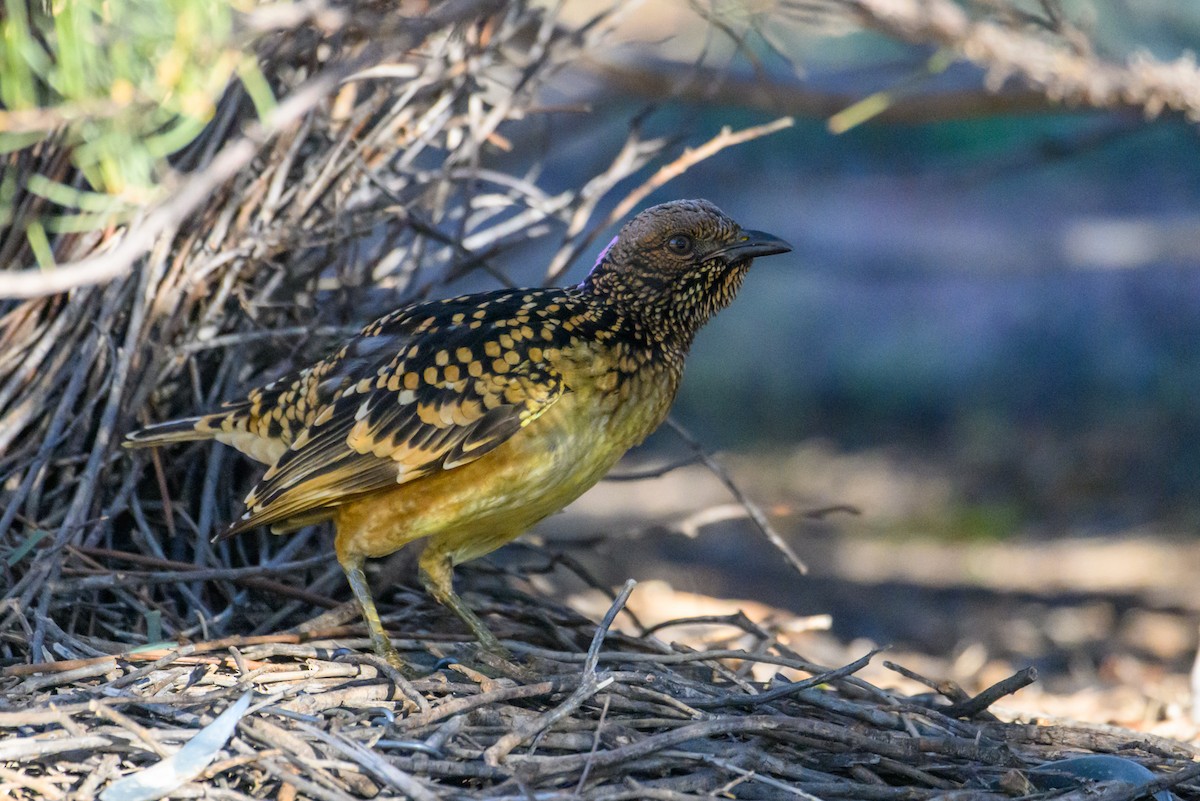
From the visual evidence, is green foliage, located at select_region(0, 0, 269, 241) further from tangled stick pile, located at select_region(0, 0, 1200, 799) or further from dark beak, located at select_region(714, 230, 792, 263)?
dark beak, located at select_region(714, 230, 792, 263)

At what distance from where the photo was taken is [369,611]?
11.0 ft

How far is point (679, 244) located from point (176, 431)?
1.43 metres

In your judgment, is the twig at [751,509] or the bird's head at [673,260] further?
the twig at [751,509]

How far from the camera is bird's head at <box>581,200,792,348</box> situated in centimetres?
360

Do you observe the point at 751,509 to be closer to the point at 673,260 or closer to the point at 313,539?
the point at 673,260

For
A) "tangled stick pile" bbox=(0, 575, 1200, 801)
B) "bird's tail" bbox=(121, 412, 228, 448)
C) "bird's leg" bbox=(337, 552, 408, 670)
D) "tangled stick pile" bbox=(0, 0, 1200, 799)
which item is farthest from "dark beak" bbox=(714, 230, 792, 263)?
"bird's tail" bbox=(121, 412, 228, 448)

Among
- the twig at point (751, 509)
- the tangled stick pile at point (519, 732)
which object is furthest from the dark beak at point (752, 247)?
the tangled stick pile at point (519, 732)

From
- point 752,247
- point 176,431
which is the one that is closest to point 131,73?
point 176,431

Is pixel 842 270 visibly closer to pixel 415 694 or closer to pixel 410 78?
pixel 410 78

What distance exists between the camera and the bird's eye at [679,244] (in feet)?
11.8

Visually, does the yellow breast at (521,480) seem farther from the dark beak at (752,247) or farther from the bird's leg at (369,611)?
the dark beak at (752,247)

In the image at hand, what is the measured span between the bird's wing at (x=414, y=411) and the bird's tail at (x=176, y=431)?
0.23 metres

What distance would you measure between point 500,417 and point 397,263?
1320 millimetres

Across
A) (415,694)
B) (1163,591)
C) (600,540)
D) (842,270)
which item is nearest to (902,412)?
(842,270)
